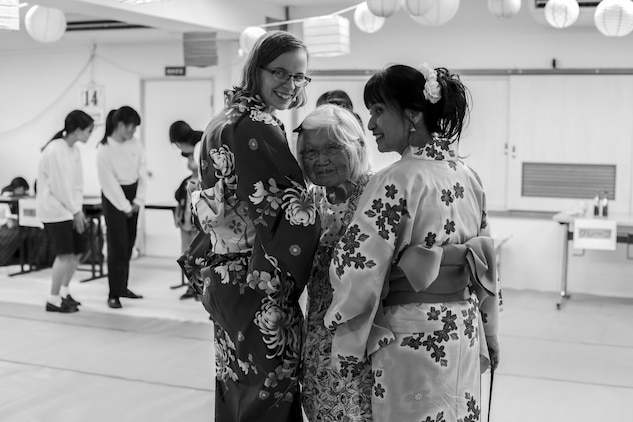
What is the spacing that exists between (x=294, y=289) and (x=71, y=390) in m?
2.17

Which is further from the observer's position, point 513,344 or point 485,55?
point 485,55

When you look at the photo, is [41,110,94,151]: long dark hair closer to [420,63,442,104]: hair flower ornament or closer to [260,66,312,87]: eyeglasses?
[260,66,312,87]: eyeglasses

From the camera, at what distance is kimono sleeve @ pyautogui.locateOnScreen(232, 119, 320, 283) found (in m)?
1.92

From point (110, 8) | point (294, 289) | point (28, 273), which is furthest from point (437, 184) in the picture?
point (28, 273)

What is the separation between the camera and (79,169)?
5645 millimetres

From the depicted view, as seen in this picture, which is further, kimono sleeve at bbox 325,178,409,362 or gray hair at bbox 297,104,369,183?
gray hair at bbox 297,104,369,183

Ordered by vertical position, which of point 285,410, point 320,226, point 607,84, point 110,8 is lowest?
point 285,410

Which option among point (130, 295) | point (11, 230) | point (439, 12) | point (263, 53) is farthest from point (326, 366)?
point (11, 230)

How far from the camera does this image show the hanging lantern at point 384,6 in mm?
4176

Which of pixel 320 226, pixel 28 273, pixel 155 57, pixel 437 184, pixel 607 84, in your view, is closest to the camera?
pixel 437 184

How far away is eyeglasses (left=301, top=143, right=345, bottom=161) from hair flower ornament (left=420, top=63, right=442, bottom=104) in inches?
13.8

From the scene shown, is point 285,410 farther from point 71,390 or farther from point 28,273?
point 28,273

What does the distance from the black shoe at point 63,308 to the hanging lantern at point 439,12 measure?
3066 mm

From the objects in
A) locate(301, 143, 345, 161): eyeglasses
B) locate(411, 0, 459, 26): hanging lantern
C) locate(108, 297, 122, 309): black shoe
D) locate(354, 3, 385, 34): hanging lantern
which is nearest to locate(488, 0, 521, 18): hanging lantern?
locate(411, 0, 459, 26): hanging lantern
